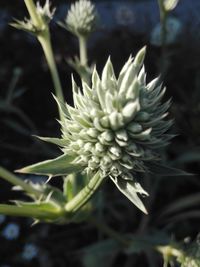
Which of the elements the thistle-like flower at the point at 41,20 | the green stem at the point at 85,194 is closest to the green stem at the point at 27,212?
the green stem at the point at 85,194

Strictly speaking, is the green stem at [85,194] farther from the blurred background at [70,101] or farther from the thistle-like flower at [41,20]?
the blurred background at [70,101]

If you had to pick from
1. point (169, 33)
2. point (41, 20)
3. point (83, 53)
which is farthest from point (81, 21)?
point (169, 33)

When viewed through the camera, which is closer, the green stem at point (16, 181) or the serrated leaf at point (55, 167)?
the serrated leaf at point (55, 167)

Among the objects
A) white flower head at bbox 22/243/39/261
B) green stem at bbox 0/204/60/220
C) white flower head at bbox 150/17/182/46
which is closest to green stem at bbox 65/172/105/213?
green stem at bbox 0/204/60/220

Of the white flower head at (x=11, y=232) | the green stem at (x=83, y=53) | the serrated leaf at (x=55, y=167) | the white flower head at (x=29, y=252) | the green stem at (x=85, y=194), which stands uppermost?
the green stem at (x=83, y=53)

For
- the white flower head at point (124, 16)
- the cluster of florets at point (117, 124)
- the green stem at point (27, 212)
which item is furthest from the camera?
the white flower head at point (124, 16)

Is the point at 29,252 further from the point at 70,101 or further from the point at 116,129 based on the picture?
the point at 116,129

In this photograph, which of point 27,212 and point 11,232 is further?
point 11,232
